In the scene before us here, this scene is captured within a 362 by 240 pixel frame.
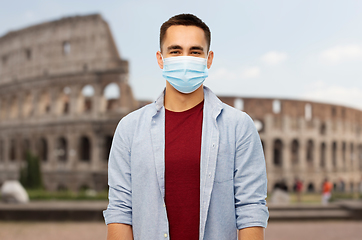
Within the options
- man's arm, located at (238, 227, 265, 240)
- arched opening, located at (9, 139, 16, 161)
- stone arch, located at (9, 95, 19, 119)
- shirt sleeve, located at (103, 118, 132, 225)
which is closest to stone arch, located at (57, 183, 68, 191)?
arched opening, located at (9, 139, 16, 161)

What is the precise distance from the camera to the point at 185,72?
6.64 ft

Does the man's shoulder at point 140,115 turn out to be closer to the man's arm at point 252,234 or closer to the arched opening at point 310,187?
the man's arm at point 252,234

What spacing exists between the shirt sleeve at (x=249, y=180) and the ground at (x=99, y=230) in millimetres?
7869

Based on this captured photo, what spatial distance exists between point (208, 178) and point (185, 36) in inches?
30.4

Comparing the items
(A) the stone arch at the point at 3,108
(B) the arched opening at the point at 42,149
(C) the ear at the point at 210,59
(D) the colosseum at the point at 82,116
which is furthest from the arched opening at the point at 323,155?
(C) the ear at the point at 210,59

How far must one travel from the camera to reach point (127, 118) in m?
2.07

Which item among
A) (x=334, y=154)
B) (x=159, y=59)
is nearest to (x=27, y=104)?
(x=334, y=154)

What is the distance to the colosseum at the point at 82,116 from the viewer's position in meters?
25.0

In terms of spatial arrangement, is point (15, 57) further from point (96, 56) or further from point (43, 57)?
point (96, 56)

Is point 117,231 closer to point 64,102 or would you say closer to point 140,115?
point 140,115

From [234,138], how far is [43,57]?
94.8ft

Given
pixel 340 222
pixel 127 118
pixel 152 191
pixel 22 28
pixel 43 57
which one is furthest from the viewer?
pixel 22 28

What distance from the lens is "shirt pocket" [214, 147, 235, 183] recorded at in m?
1.89

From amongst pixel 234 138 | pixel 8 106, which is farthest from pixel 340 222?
pixel 8 106
